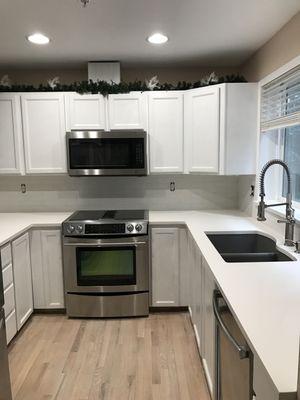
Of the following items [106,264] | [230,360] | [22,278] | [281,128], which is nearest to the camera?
[230,360]

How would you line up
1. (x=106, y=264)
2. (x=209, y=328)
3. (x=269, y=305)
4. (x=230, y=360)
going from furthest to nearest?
(x=106, y=264) → (x=209, y=328) → (x=230, y=360) → (x=269, y=305)

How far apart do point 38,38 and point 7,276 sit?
190 centimetres

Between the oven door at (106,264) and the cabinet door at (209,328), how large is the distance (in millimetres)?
984

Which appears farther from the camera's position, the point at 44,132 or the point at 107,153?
the point at 44,132

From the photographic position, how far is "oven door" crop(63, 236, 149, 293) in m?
2.98

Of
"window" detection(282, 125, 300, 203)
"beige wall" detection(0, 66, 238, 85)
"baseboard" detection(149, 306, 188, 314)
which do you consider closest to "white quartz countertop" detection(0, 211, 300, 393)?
"window" detection(282, 125, 300, 203)

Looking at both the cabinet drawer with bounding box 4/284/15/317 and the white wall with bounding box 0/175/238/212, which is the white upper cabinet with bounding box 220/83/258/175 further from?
the cabinet drawer with bounding box 4/284/15/317

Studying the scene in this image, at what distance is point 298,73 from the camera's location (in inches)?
A: 86.7

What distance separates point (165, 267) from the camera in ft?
10.2

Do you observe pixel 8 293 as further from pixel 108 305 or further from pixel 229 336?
pixel 229 336

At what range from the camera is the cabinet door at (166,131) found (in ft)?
10.4

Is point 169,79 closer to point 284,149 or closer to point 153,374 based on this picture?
point 284,149

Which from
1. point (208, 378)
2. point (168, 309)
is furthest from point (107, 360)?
point (168, 309)

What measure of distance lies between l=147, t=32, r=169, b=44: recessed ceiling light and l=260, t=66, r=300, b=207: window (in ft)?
3.05
